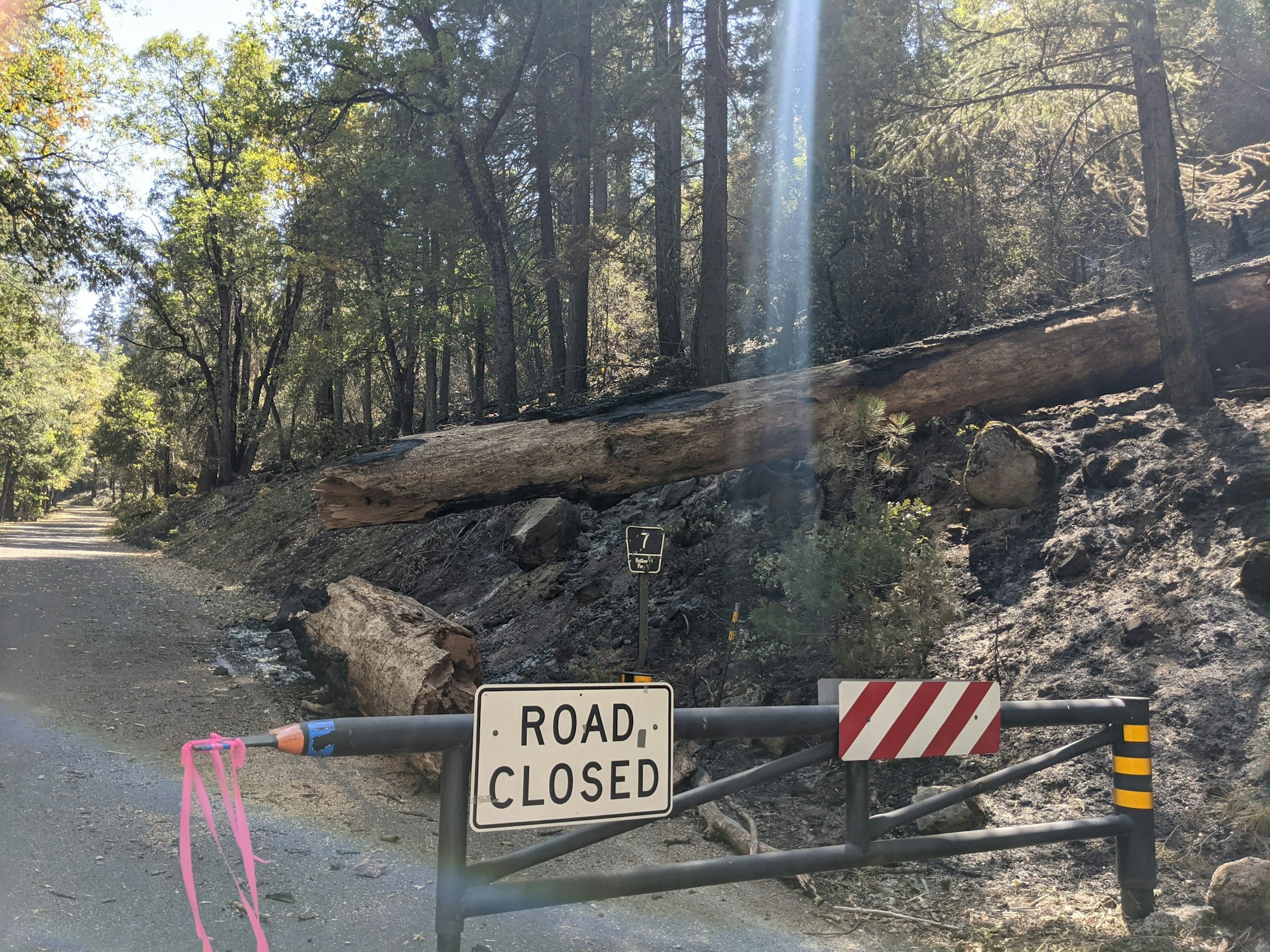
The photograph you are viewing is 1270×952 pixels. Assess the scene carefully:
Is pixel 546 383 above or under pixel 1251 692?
above

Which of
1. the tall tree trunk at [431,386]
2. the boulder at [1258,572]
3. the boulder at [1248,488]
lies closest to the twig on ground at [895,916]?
the boulder at [1258,572]

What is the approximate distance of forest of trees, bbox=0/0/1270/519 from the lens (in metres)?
10.3

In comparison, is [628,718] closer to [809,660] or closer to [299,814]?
[299,814]

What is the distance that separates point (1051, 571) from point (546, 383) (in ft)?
45.2

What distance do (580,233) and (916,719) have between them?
14.5 metres

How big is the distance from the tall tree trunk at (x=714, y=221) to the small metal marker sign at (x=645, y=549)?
551 centimetres

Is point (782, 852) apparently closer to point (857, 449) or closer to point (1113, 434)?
point (857, 449)

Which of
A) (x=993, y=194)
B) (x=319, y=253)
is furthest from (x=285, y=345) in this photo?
(x=993, y=194)

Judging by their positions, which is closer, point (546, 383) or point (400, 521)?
point (400, 521)

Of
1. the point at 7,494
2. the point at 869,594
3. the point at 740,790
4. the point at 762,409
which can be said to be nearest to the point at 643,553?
the point at 869,594

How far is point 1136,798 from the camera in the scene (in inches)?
146

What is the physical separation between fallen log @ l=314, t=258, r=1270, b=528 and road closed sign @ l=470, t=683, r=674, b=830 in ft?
19.3

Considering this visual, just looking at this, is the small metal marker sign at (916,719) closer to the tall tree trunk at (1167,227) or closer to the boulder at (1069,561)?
the boulder at (1069,561)

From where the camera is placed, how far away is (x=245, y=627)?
12055 millimetres
